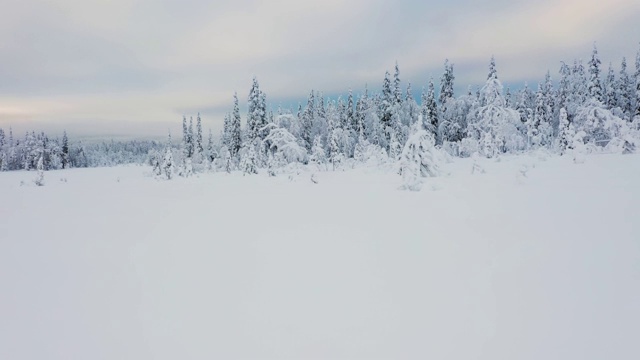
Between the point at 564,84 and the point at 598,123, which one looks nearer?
the point at 598,123

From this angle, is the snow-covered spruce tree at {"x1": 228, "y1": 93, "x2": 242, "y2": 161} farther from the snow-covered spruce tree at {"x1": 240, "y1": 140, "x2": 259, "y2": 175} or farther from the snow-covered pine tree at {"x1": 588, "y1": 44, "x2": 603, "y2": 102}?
the snow-covered pine tree at {"x1": 588, "y1": 44, "x2": 603, "y2": 102}

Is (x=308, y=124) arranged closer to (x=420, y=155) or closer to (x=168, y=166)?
(x=168, y=166)

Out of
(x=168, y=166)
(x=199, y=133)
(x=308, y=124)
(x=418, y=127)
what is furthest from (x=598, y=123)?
(x=199, y=133)

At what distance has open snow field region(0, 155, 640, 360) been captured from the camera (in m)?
2.95

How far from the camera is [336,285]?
13.4 feet

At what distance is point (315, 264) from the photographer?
4.85m

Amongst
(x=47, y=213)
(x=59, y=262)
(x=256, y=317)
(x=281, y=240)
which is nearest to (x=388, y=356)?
(x=256, y=317)

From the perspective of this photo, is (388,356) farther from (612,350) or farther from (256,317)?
(612,350)

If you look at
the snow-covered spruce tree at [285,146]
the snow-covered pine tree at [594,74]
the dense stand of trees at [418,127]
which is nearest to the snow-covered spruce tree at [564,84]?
the dense stand of trees at [418,127]

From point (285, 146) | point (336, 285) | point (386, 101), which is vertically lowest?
point (336, 285)

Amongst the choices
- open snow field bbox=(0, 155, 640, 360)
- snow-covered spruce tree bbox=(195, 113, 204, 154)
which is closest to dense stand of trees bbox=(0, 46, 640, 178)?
snow-covered spruce tree bbox=(195, 113, 204, 154)

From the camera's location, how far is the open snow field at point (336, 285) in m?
2.95

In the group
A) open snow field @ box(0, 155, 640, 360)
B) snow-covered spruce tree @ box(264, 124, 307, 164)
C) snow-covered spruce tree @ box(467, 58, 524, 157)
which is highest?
snow-covered spruce tree @ box(467, 58, 524, 157)

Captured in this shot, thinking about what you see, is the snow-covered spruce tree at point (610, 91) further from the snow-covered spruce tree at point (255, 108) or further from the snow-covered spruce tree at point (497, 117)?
the snow-covered spruce tree at point (255, 108)
